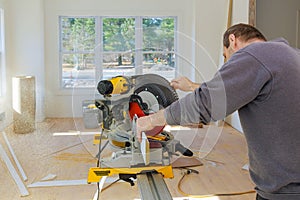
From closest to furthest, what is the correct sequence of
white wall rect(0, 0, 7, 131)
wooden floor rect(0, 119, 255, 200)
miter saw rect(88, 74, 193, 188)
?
miter saw rect(88, 74, 193, 188), wooden floor rect(0, 119, 255, 200), white wall rect(0, 0, 7, 131)

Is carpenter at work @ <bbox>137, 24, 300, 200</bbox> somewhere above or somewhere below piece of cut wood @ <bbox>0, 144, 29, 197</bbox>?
above

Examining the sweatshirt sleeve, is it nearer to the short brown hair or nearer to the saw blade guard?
the short brown hair

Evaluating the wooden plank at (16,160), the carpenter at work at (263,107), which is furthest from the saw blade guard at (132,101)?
the wooden plank at (16,160)

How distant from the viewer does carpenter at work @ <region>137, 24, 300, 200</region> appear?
3.24ft

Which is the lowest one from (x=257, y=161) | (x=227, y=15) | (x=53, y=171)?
(x=53, y=171)

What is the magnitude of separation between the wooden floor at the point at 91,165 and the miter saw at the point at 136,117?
7.5 inches

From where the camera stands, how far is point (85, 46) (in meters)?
6.52

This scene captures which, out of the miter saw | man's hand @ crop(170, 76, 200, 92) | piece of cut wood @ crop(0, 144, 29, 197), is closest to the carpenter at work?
the miter saw

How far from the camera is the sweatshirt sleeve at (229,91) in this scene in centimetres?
98

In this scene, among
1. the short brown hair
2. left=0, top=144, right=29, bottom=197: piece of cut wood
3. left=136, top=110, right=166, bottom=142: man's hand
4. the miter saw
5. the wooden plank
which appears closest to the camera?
left=136, top=110, right=166, bottom=142: man's hand

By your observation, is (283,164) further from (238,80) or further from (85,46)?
(85,46)

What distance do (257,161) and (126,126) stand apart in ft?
1.83

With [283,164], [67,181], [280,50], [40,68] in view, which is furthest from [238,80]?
[40,68]

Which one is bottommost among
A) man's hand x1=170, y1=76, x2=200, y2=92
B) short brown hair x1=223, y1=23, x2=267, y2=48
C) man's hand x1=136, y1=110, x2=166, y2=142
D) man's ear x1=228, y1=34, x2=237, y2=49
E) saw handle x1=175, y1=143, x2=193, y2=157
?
saw handle x1=175, y1=143, x2=193, y2=157
